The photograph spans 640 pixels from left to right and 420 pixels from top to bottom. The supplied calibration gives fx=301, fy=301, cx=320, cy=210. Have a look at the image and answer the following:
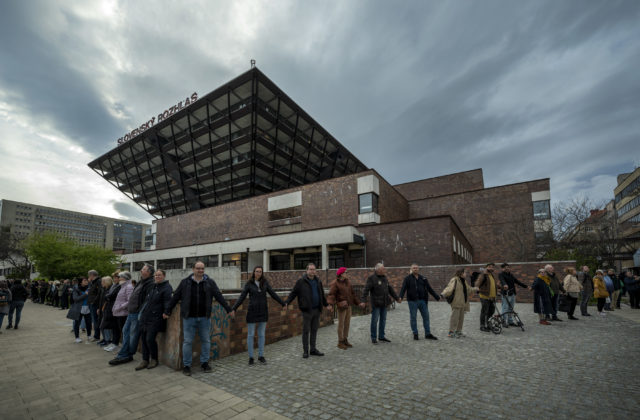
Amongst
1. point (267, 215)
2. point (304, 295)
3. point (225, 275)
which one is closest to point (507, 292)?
point (304, 295)

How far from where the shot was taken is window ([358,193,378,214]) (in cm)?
2980

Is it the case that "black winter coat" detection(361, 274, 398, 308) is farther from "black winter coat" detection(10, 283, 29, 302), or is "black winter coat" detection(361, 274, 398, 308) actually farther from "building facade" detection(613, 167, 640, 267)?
"building facade" detection(613, 167, 640, 267)

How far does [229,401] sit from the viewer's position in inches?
161

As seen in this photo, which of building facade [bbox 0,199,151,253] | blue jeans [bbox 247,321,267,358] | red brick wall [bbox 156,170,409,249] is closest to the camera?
blue jeans [bbox 247,321,267,358]

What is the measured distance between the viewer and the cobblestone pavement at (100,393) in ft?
12.5

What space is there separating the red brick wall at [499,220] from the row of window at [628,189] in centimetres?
2970

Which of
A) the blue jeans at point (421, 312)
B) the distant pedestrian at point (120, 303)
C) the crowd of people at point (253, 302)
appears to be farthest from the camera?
the blue jeans at point (421, 312)

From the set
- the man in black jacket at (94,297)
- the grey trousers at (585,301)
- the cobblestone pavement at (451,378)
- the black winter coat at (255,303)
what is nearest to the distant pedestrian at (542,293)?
the cobblestone pavement at (451,378)

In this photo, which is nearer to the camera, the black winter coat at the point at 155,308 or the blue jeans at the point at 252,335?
the black winter coat at the point at 155,308

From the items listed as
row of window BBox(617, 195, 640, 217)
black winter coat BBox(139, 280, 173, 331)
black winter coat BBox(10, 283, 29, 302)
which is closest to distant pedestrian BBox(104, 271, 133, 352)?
black winter coat BBox(139, 280, 173, 331)

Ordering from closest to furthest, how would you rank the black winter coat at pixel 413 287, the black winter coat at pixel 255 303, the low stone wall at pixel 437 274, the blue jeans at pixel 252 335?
the blue jeans at pixel 252 335
the black winter coat at pixel 255 303
the black winter coat at pixel 413 287
the low stone wall at pixel 437 274

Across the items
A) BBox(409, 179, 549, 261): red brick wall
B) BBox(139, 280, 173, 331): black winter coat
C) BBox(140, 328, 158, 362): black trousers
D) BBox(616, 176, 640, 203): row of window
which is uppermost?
BBox(616, 176, 640, 203): row of window

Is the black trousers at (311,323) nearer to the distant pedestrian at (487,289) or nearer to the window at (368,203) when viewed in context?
the distant pedestrian at (487,289)

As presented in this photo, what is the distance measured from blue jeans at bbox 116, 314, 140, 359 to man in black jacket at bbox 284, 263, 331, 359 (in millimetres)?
3061
